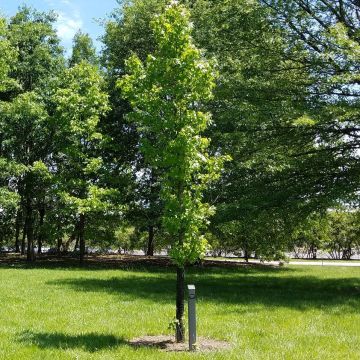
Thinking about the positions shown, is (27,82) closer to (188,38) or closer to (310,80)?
(310,80)

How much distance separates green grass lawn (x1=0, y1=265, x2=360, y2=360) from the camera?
25.7 ft

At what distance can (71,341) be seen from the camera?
846 cm

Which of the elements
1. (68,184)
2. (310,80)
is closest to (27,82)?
(68,184)

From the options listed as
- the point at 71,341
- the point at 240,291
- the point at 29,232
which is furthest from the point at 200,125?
the point at 29,232

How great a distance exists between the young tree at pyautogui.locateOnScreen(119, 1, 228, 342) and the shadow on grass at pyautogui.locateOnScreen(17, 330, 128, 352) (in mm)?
1290

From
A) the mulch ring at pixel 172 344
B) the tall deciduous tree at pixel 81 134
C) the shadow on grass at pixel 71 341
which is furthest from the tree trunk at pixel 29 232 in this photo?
the mulch ring at pixel 172 344

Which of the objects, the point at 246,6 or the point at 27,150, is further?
the point at 27,150

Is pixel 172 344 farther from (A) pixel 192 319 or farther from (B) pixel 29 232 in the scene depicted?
(B) pixel 29 232

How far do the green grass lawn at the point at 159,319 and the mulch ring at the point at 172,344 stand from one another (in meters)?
0.23

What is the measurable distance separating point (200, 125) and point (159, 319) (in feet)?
15.4

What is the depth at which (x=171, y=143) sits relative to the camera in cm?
845

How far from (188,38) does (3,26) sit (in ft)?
73.3

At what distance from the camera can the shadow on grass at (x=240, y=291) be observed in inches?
536

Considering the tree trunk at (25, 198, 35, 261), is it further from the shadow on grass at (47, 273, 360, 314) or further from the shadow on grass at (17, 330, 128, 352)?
the shadow on grass at (17, 330, 128, 352)
